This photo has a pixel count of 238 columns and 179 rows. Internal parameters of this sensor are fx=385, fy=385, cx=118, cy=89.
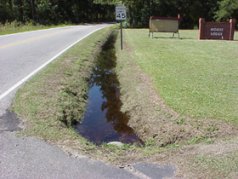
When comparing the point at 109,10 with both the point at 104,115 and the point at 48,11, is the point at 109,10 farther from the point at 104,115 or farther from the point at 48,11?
the point at 104,115

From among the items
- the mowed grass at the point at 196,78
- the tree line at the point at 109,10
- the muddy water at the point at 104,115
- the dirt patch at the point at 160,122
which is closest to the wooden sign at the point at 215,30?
the mowed grass at the point at 196,78

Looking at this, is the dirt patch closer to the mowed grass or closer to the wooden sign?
the mowed grass

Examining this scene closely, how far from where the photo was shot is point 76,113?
805cm

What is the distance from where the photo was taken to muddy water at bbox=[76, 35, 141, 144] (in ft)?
22.9

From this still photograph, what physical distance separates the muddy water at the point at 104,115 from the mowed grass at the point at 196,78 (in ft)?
3.33

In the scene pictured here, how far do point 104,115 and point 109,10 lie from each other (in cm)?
6776

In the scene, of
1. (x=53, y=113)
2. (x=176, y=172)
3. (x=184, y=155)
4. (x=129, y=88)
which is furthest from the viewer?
(x=129, y=88)

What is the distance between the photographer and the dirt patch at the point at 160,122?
620 cm

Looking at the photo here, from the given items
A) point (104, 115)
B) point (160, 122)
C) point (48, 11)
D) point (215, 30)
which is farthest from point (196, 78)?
point (48, 11)

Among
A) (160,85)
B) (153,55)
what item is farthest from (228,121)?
(153,55)

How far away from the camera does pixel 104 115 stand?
8500 millimetres

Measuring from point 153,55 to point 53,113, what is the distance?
27.4ft

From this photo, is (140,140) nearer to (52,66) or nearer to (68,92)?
(68,92)

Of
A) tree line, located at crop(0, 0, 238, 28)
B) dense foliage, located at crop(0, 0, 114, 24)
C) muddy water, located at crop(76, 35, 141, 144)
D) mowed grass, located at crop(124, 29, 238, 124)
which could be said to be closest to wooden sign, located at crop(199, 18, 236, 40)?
mowed grass, located at crop(124, 29, 238, 124)
